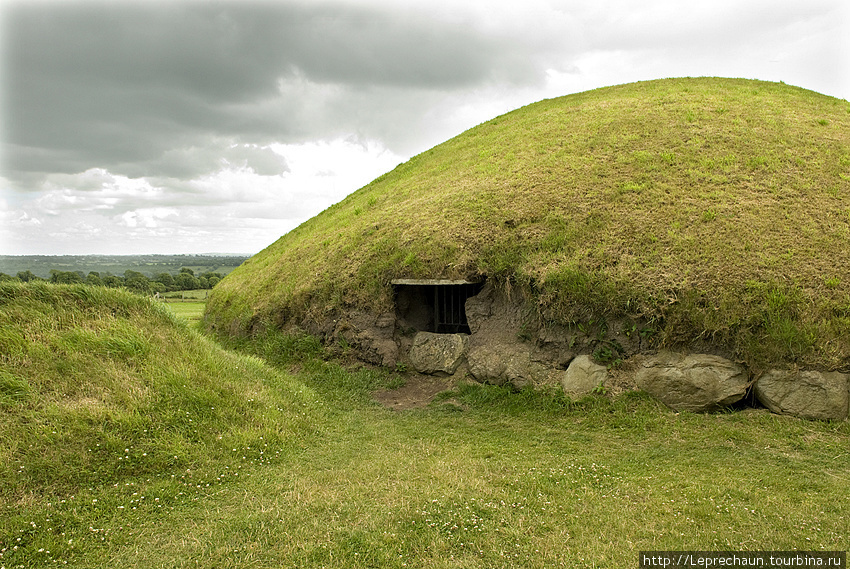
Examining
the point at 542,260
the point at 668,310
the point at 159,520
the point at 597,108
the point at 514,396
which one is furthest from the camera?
the point at 597,108

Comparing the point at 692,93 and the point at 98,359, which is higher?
the point at 692,93

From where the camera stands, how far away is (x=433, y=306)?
12703mm

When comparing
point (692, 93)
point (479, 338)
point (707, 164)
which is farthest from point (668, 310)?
point (692, 93)

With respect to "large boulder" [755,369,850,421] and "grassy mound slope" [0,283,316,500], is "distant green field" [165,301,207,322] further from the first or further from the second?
"large boulder" [755,369,850,421]

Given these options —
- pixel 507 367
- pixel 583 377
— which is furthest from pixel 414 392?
pixel 583 377

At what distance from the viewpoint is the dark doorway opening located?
1221cm

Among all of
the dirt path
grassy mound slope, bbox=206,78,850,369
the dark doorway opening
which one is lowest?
the dirt path

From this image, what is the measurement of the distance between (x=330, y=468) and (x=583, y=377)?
4.65 metres

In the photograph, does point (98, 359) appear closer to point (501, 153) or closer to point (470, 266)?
point (470, 266)

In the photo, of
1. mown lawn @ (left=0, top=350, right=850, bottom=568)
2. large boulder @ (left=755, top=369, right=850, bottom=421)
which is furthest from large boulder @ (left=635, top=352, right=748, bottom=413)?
large boulder @ (left=755, top=369, right=850, bottom=421)

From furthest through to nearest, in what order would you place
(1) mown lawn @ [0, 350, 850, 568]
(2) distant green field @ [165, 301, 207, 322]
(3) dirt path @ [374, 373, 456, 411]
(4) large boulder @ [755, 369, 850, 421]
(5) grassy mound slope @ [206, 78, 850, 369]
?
1. (2) distant green field @ [165, 301, 207, 322]
2. (3) dirt path @ [374, 373, 456, 411]
3. (5) grassy mound slope @ [206, 78, 850, 369]
4. (4) large boulder @ [755, 369, 850, 421]
5. (1) mown lawn @ [0, 350, 850, 568]

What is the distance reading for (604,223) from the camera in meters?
11.1

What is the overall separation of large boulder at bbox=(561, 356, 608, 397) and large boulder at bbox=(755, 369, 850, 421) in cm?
246

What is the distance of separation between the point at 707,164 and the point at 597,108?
737 cm
